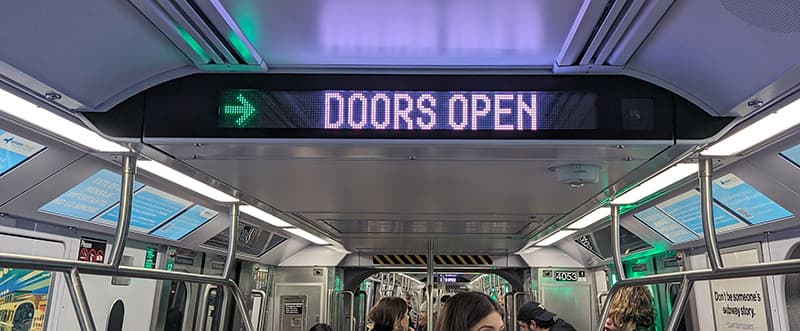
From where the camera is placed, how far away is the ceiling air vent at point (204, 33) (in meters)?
1.61

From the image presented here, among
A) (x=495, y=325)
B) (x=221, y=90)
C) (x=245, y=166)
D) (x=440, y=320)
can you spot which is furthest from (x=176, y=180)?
(x=495, y=325)

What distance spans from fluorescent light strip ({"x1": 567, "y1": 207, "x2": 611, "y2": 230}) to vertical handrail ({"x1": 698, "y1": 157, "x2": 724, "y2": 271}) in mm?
1872

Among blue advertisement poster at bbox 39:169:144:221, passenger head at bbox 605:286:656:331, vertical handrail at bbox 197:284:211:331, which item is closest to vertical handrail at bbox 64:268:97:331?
blue advertisement poster at bbox 39:169:144:221

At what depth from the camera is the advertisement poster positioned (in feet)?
12.5

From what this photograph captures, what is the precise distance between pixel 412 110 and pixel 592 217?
3.11 metres

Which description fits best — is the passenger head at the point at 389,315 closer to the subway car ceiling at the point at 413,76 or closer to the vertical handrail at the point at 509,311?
the subway car ceiling at the point at 413,76

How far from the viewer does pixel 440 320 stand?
2.65 metres

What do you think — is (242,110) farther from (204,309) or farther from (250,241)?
(250,241)

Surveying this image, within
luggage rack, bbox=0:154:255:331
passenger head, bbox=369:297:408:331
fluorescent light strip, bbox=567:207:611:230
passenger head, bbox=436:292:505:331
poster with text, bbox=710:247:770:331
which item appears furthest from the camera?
passenger head, bbox=369:297:408:331

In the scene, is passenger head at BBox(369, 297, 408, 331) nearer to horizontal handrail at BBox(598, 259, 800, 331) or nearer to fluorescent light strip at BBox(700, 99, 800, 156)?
horizontal handrail at BBox(598, 259, 800, 331)

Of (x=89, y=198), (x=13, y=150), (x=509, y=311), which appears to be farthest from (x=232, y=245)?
(x=509, y=311)

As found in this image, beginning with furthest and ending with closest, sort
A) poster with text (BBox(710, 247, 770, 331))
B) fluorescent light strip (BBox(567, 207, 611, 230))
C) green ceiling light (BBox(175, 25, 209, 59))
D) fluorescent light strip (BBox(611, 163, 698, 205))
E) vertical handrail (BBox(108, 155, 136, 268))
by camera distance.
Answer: fluorescent light strip (BBox(567, 207, 611, 230)), poster with text (BBox(710, 247, 770, 331)), fluorescent light strip (BBox(611, 163, 698, 205)), vertical handrail (BBox(108, 155, 136, 268)), green ceiling light (BBox(175, 25, 209, 59))

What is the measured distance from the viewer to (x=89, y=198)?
13.4ft

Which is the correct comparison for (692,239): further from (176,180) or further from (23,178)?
(23,178)
